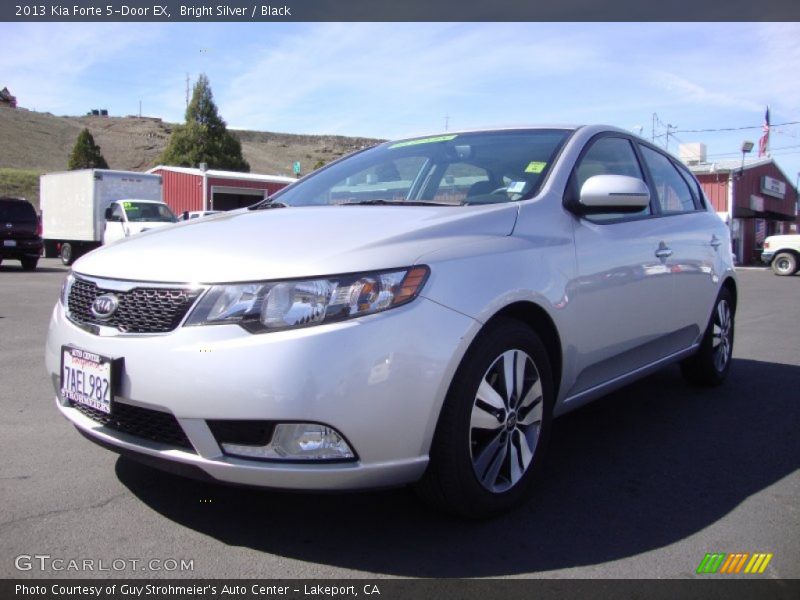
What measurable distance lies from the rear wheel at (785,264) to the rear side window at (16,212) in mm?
23112

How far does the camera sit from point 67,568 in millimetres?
2395

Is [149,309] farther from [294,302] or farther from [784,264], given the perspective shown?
[784,264]

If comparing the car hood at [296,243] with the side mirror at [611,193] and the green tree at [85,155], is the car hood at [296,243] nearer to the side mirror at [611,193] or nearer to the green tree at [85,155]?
the side mirror at [611,193]

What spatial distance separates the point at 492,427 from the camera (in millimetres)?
2729

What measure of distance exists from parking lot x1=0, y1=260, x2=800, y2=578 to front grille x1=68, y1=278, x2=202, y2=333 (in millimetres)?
189

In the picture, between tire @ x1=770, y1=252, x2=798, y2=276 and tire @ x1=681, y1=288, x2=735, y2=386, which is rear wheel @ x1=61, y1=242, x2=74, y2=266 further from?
tire @ x1=770, y1=252, x2=798, y2=276

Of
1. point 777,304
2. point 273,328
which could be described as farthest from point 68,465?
point 777,304

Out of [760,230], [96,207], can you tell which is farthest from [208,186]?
[760,230]

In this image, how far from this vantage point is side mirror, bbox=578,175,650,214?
10.6 ft

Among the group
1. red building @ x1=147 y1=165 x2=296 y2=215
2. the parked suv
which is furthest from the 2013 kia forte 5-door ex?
red building @ x1=147 y1=165 x2=296 y2=215

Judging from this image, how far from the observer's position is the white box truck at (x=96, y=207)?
19453 mm

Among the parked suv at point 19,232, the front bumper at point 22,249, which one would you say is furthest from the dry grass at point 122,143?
the front bumper at point 22,249

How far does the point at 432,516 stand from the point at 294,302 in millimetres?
1114

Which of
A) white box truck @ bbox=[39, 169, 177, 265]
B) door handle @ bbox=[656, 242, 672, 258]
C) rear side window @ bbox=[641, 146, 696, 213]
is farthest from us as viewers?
white box truck @ bbox=[39, 169, 177, 265]
